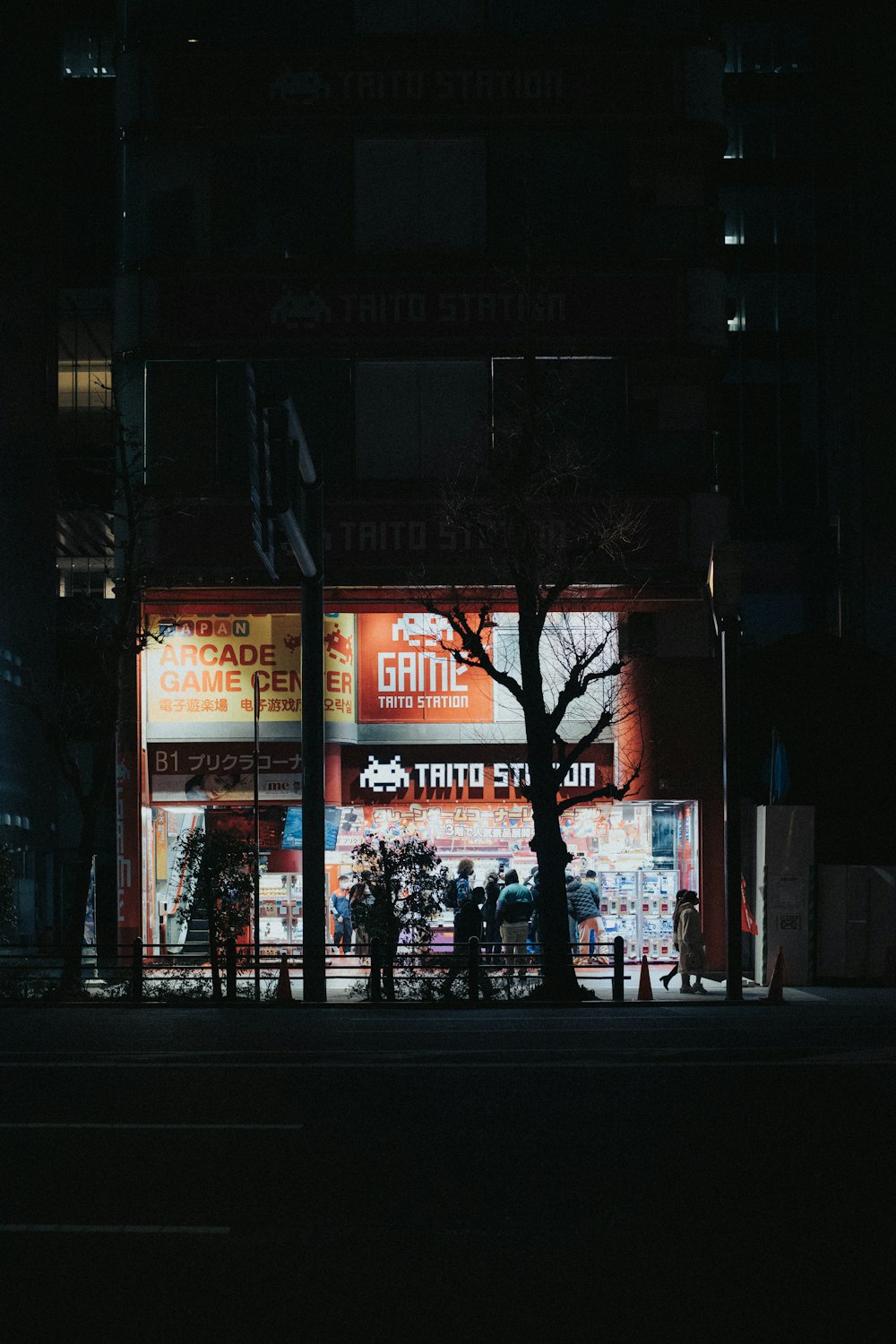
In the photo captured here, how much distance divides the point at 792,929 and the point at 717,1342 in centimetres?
2098

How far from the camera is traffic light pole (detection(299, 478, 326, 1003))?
A: 2227 centimetres

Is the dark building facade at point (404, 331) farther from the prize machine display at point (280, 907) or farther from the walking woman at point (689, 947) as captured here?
the walking woman at point (689, 947)

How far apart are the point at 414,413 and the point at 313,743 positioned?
8092mm

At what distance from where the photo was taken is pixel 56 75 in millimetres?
41469

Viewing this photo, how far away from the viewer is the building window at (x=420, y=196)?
2867 centimetres

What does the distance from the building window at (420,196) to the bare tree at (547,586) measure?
115 inches

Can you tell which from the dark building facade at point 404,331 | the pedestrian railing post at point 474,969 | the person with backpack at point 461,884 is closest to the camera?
the pedestrian railing post at point 474,969

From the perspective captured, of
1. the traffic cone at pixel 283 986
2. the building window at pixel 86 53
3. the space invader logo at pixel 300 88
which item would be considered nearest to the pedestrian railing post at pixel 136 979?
the traffic cone at pixel 283 986

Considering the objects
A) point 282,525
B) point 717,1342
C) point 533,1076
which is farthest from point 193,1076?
point 282,525

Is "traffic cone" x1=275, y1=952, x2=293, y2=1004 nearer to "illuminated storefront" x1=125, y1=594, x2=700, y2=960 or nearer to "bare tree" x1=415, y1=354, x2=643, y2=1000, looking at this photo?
"bare tree" x1=415, y1=354, x2=643, y2=1000

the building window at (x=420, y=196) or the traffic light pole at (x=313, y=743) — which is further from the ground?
the building window at (x=420, y=196)

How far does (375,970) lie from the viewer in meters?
21.5

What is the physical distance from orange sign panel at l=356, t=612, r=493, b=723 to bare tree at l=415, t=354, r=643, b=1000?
0.49 meters

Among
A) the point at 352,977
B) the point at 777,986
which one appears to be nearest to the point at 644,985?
the point at 777,986
